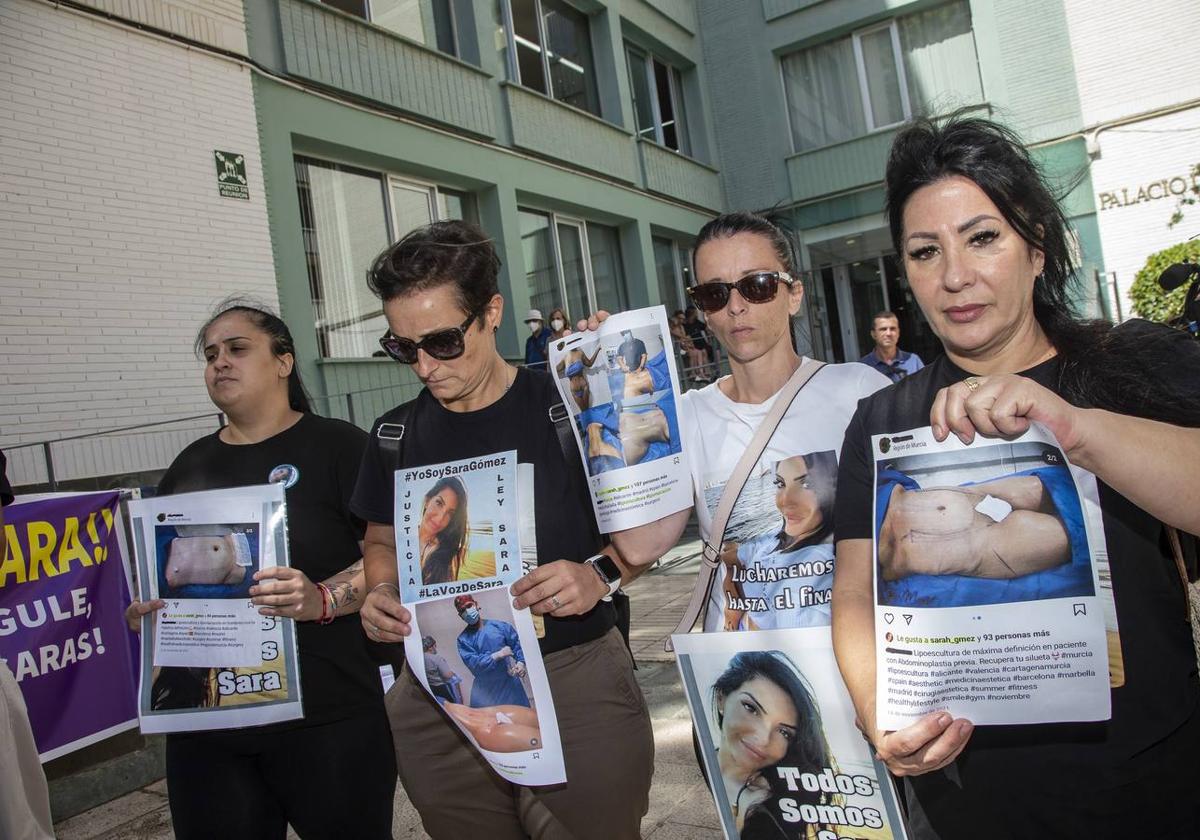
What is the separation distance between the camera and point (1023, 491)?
137cm

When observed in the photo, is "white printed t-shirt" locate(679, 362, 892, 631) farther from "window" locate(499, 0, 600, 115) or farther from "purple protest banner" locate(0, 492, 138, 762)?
"window" locate(499, 0, 600, 115)

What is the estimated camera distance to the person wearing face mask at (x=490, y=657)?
6.42 feet

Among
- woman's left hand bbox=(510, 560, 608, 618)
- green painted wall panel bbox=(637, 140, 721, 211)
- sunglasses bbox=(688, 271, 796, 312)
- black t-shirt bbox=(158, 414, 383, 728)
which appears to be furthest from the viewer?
green painted wall panel bbox=(637, 140, 721, 211)

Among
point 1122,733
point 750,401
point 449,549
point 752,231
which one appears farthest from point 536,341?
point 1122,733

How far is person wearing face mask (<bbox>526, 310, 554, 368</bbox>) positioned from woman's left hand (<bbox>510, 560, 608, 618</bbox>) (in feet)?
29.8

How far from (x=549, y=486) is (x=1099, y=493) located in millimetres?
1177

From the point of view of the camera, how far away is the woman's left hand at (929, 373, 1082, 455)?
4.32ft

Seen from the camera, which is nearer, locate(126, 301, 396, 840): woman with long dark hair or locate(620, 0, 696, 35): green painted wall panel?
locate(126, 301, 396, 840): woman with long dark hair

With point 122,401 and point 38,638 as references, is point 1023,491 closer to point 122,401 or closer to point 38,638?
point 38,638

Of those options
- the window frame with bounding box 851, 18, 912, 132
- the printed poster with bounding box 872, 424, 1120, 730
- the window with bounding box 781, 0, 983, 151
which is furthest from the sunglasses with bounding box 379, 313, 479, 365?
the window frame with bounding box 851, 18, 912, 132

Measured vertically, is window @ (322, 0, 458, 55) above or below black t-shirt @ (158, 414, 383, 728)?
above

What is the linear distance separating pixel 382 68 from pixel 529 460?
33.0 ft

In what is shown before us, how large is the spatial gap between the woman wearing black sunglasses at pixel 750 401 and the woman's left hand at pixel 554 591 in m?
0.15

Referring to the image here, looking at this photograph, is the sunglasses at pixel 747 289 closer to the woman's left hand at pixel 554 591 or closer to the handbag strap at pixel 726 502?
the handbag strap at pixel 726 502
